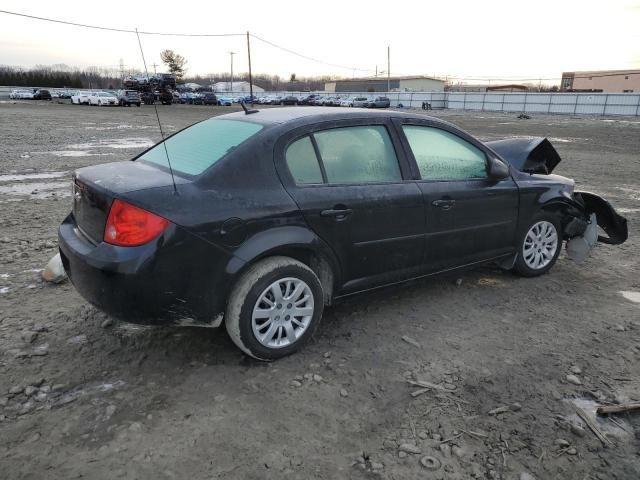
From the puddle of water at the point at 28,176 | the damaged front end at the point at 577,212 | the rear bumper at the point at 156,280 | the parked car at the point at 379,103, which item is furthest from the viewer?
the parked car at the point at 379,103

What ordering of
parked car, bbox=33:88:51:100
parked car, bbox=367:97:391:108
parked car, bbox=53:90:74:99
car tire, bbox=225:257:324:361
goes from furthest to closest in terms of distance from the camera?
parked car, bbox=53:90:74:99 → parked car, bbox=33:88:51:100 → parked car, bbox=367:97:391:108 → car tire, bbox=225:257:324:361

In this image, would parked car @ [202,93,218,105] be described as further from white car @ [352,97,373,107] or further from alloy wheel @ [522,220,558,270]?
alloy wheel @ [522,220,558,270]

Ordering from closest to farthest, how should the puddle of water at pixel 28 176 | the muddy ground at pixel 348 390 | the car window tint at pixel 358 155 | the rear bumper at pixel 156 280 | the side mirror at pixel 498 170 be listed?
the muddy ground at pixel 348 390 → the rear bumper at pixel 156 280 → the car window tint at pixel 358 155 → the side mirror at pixel 498 170 → the puddle of water at pixel 28 176

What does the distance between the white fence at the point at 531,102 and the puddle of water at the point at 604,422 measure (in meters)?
49.3

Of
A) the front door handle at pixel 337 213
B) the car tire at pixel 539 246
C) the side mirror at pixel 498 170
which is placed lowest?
the car tire at pixel 539 246

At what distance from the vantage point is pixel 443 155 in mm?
4168

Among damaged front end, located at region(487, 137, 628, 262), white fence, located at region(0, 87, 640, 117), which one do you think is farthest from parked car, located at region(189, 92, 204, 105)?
damaged front end, located at region(487, 137, 628, 262)

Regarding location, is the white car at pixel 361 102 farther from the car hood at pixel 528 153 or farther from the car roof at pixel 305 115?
the car roof at pixel 305 115

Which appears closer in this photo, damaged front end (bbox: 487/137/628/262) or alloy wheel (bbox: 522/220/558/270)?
alloy wheel (bbox: 522/220/558/270)

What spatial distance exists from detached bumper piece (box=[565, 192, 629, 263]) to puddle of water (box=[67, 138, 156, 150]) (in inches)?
485

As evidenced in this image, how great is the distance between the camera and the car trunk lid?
3049 mm

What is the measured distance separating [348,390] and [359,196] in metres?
1.33

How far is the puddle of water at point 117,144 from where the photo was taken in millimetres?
14734

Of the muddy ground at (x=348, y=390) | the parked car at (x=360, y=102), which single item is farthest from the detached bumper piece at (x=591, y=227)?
the parked car at (x=360, y=102)
